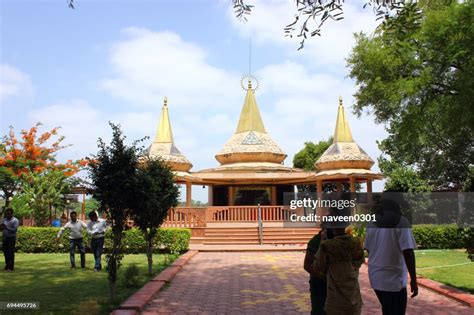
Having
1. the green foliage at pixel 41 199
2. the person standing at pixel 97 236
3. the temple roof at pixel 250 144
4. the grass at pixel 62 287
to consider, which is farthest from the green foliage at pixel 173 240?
the temple roof at pixel 250 144

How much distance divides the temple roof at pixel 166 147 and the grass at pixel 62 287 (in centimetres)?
954

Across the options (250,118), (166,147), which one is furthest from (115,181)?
(250,118)

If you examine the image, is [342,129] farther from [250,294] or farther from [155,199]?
[250,294]

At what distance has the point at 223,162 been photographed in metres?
26.0

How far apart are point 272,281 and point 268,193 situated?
1543 centimetres

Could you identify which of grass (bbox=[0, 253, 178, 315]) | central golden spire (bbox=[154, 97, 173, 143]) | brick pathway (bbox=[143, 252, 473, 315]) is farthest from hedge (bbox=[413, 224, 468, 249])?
central golden spire (bbox=[154, 97, 173, 143])

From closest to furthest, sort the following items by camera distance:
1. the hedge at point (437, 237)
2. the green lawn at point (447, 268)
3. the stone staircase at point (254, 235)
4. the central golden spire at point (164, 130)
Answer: the green lawn at point (447, 268), the hedge at point (437, 237), the stone staircase at point (254, 235), the central golden spire at point (164, 130)

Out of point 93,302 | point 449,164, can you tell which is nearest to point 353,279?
point 93,302

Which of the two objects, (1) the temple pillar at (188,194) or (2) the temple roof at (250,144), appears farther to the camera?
(2) the temple roof at (250,144)

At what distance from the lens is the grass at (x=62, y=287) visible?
6636 mm

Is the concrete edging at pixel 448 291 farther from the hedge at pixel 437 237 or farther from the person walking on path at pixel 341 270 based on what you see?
the hedge at pixel 437 237

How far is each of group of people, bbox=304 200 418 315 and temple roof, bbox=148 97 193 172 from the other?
55.6ft

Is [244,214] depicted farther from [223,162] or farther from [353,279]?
[353,279]

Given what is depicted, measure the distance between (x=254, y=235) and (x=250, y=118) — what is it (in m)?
10.7
